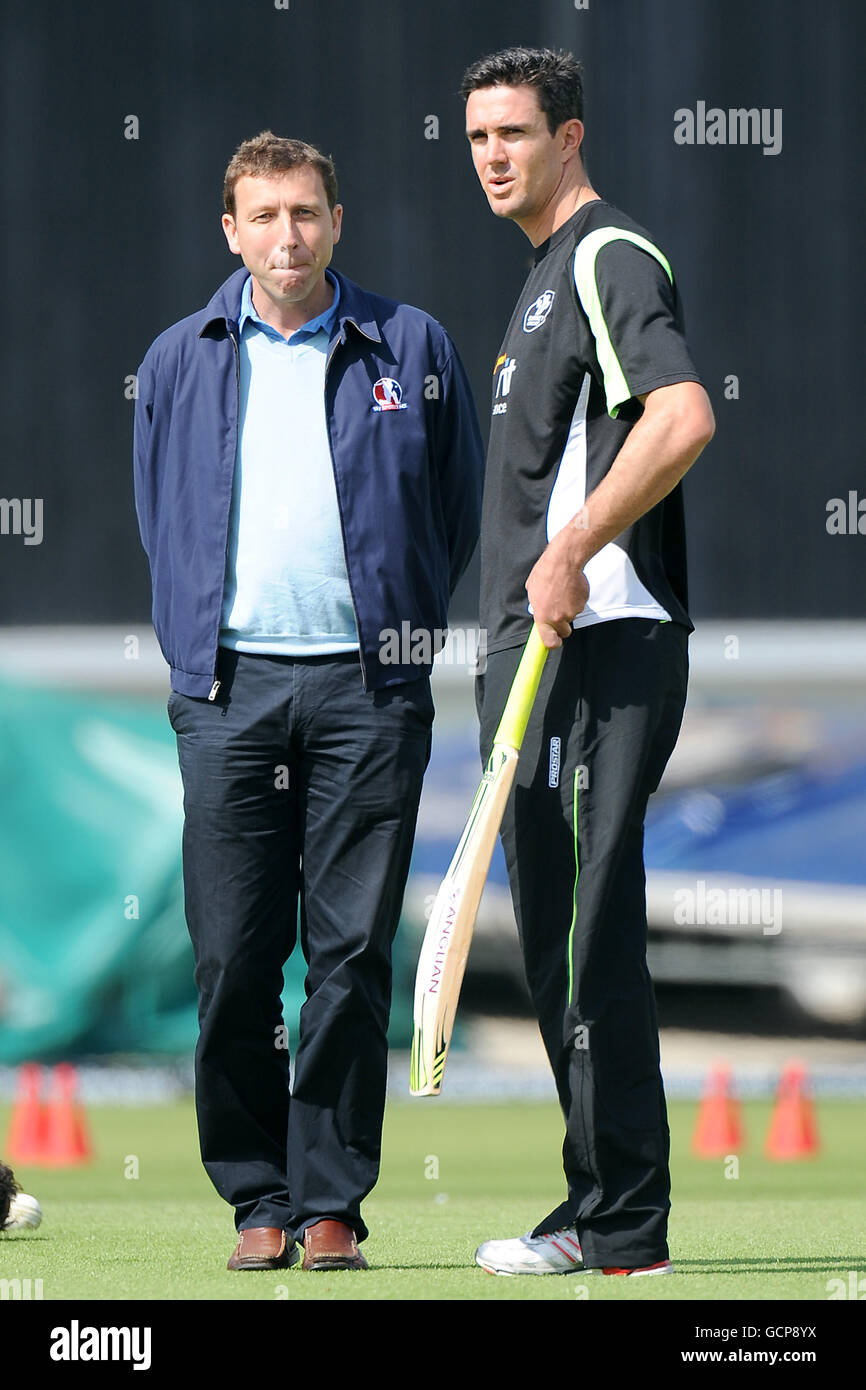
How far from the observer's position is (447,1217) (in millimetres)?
4590

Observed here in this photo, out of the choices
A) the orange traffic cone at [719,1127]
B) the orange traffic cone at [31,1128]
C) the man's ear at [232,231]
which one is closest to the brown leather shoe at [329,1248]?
the man's ear at [232,231]

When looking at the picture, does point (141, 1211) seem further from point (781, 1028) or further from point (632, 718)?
point (781, 1028)

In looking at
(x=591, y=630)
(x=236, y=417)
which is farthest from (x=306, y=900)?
(x=236, y=417)

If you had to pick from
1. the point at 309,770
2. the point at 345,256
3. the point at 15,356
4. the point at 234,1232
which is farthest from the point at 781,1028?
the point at 309,770

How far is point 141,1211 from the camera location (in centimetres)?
494

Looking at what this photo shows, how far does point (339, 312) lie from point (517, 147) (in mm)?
459

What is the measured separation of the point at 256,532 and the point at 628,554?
26.5 inches

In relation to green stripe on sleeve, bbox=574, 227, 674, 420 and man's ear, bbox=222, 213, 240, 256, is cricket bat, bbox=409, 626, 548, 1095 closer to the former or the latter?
green stripe on sleeve, bbox=574, 227, 674, 420

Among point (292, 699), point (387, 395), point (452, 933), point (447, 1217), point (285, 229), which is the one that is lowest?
point (447, 1217)

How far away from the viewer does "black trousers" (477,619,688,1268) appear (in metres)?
3.15

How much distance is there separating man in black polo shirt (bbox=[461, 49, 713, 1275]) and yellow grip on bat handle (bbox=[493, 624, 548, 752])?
37 millimetres

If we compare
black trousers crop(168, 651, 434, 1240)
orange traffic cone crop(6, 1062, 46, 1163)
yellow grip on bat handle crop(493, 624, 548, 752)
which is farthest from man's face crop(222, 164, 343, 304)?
orange traffic cone crop(6, 1062, 46, 1163)

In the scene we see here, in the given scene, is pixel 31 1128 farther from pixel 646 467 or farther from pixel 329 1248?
pixel 646 467

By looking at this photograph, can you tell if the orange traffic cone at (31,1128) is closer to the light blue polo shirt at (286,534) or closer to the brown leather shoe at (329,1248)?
the brown leather shoe at (329,1248)
